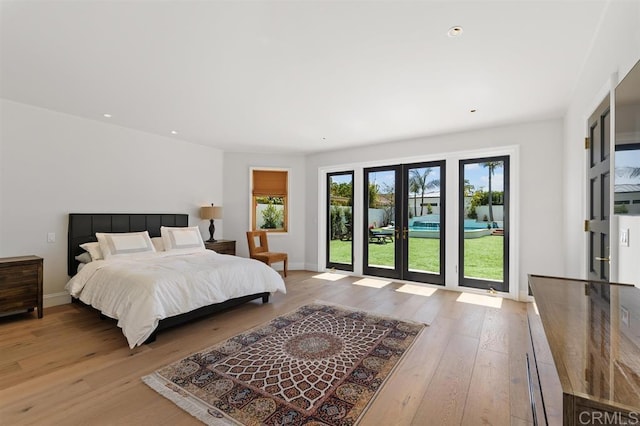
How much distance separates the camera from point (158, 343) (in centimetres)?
283

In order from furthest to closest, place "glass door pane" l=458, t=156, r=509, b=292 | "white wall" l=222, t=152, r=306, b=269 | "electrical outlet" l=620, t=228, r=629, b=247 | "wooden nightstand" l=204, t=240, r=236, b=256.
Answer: "white wall" l=222, t=152, r=306, b=269 → "wooden nightstand" l=204, t=240, r=236, b=256 → "glass door pane" l=458, t=156, r=509, b=292 → "electrical outlet" l=620, t=228, r=629, b=247

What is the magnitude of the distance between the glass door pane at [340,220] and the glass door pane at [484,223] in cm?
215

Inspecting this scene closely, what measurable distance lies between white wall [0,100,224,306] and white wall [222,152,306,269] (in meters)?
1.18

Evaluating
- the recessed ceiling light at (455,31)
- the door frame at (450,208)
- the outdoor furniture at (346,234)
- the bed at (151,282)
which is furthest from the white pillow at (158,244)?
the recessed ceiling light at (455,31)

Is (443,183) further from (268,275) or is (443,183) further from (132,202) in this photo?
(132,202)

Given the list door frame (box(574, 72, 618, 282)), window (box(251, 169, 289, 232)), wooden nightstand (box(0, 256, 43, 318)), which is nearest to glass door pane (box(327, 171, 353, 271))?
window (box(251, 169, 289, 232))

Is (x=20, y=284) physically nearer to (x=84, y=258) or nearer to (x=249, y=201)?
(x=84, y=258)

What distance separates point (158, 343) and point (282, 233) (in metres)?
3.85

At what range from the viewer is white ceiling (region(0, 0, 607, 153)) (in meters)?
1.96

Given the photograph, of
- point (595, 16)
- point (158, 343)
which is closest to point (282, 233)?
point (158, 343)

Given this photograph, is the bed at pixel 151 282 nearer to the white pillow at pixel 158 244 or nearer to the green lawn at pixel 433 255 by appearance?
the white pillow at pixel 158 244

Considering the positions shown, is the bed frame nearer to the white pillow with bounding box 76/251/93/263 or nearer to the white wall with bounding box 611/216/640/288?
the white pillow with bounding box 76/251/93/263

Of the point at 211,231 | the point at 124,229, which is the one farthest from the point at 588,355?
the point at 211,231

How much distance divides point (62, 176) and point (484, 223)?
6273 mm
